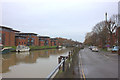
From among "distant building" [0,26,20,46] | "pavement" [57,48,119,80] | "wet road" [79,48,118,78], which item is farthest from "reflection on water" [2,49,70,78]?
"distant building" [0,26,20,46]

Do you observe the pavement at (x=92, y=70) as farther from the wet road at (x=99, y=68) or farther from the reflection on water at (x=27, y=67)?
the reflection on water at (x=27, y=67)

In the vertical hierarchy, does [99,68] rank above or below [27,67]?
above

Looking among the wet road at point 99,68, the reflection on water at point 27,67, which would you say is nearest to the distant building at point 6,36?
the reflection on water at point 27,67

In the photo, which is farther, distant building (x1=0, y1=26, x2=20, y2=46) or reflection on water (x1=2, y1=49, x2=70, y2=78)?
distant building (x1=0, y1=26, x2=20, y2=46)

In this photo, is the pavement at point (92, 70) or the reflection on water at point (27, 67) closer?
the pavement at point (92, 70)

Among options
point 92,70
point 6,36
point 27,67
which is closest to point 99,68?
point 92,70

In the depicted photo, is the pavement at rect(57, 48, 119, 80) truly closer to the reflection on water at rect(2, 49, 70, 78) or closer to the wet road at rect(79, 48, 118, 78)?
the wet road at rect(79, 48, 118, 78)

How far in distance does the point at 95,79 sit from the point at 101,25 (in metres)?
46.4

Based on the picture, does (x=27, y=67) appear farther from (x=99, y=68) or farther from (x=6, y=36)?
(x=6, y=36)

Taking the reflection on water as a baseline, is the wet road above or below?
above

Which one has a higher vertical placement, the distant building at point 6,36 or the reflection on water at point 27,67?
the distant building at point 6,36

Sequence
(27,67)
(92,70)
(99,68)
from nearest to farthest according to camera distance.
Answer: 1. (92,70)
2. (99,68)
3. (27,67)

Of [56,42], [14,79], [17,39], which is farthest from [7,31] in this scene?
[56,42]

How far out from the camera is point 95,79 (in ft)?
22.0
